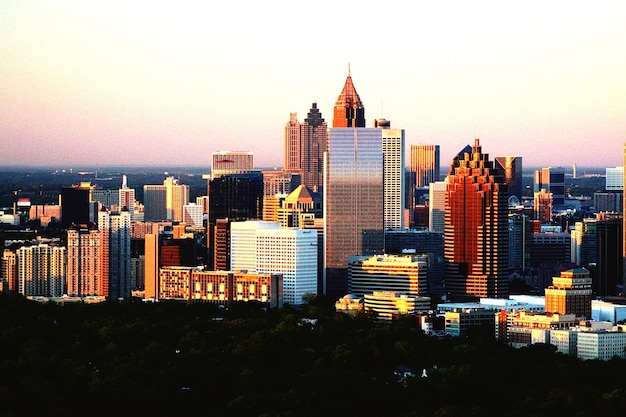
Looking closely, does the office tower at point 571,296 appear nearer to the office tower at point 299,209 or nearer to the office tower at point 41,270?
the office tower at point 41,270

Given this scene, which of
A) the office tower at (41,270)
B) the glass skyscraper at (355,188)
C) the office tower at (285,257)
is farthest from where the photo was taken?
the glass skyscraper at (355,188)

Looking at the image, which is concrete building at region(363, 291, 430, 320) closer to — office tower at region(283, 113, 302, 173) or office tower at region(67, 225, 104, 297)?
office tower at region(67, 225, 104, 297)

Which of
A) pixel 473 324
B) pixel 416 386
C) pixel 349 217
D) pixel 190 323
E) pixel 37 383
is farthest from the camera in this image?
pixel 349 217

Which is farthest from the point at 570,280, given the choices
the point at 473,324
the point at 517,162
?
the point at 517,162

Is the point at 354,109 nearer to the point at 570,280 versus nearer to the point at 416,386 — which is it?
the point at 570,280

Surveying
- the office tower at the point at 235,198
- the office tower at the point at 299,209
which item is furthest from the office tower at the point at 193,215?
the office tower at the point at 299,209

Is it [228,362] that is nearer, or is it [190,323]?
[228,362]

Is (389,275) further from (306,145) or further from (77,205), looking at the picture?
(306,145)

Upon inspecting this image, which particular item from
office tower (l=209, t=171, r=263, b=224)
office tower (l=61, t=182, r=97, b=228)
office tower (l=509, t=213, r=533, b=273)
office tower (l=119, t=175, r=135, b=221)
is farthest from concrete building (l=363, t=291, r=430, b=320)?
office tower (l=119, t=175, r=135, b=221)
